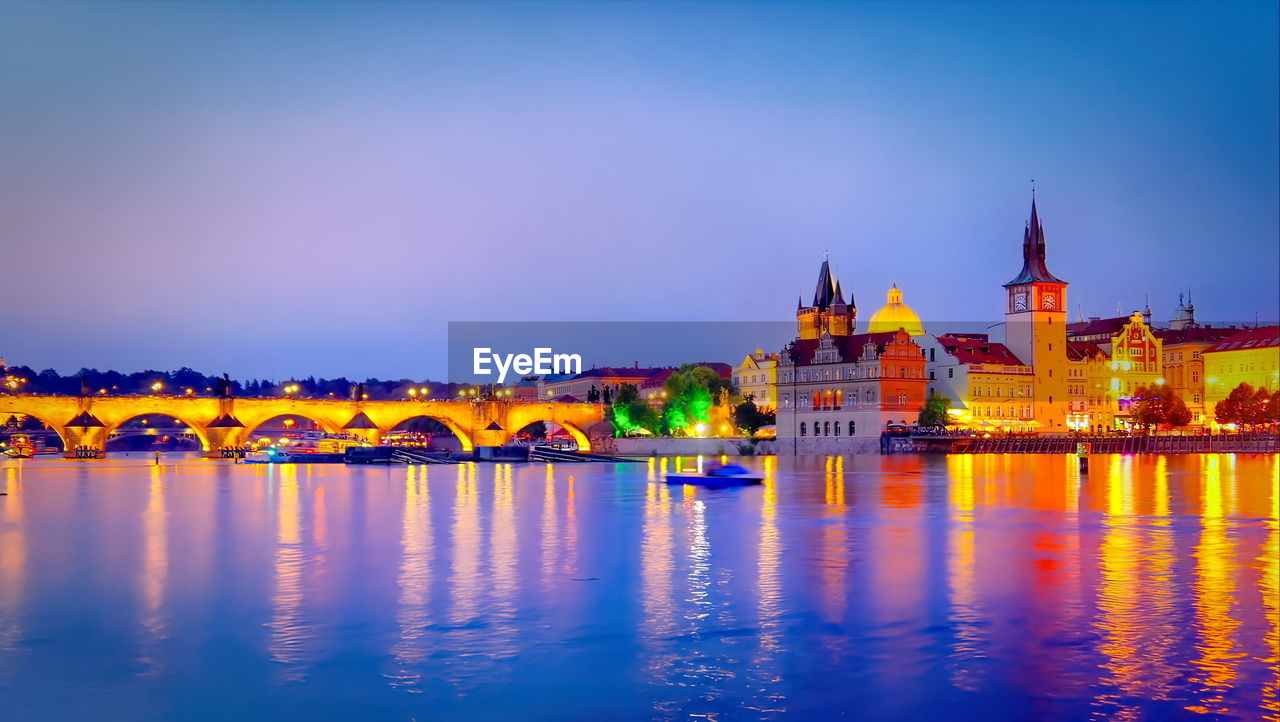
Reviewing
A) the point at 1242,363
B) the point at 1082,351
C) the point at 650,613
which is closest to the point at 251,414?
the point at 1082,351

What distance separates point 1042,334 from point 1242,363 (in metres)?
18.5

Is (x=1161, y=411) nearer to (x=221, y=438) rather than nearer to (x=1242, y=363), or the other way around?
(x=1242, y=363)

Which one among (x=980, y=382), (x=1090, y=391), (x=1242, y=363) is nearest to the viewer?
(x=980, y=382)

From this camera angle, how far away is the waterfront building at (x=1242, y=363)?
106 meters

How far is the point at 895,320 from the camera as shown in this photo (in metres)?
120

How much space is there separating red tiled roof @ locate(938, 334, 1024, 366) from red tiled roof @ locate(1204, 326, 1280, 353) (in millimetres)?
20741

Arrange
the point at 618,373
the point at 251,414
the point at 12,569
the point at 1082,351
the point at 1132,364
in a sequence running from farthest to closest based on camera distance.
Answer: the point at 618,373 → the point at 1132,364 → the point at 1082,351 → the point at 251,414 → the point at 12,569

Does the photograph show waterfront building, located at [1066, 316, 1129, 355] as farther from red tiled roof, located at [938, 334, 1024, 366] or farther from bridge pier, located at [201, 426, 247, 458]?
bridge pier, located at [201, 426, 247, 458]

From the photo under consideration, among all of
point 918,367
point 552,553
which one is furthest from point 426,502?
point 918,367

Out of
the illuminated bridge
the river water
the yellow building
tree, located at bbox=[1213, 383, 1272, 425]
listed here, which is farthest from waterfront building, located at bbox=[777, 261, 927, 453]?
the river water

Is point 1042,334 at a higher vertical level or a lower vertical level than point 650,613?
higher

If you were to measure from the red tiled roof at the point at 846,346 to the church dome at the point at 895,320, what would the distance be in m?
9.28

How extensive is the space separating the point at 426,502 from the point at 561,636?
97.6ft

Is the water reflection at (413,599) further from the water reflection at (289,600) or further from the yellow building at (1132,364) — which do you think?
the yellow building at (1132,364)
